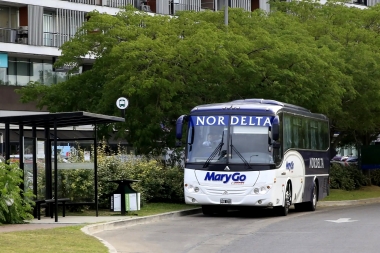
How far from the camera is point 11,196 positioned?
19609mm

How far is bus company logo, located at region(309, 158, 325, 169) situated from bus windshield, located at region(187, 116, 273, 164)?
4.97 m

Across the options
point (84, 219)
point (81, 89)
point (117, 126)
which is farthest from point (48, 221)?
point (81, 89)

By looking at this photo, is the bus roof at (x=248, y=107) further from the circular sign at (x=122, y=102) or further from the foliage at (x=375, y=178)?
the foliage at (x=375, y=178)

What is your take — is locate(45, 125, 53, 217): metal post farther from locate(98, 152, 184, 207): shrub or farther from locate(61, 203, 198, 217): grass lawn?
locate(98, 152, 184, 207): shrub

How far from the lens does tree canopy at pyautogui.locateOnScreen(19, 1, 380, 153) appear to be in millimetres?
30109

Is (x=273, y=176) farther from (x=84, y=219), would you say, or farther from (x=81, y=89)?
(x=81, y=89)

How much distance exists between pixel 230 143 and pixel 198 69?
Result: 6.00 m

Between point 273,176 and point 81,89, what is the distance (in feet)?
41.5

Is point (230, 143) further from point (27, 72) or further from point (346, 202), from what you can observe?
point (27, 72)

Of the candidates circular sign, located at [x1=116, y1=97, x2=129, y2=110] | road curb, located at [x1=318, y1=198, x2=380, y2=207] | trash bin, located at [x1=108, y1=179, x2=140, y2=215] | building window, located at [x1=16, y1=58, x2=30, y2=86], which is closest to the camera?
trash bin, located at [x1=108, y1=179, x2=140, y2=215]

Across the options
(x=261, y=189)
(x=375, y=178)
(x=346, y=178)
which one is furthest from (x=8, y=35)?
(x=261, y=189)

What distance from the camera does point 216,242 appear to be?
17.5 meters

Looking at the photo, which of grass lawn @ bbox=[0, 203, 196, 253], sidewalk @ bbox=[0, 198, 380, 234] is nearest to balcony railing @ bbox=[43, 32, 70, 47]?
sidewalk @ bbox=[0, 198, 380, 234]

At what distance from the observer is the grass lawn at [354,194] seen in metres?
35.5
